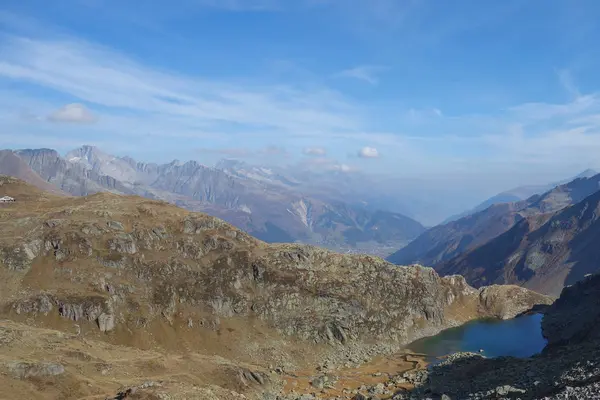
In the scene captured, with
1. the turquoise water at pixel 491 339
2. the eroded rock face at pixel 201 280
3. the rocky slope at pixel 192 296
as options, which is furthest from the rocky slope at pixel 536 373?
the eroded rock face at pixel 201 280

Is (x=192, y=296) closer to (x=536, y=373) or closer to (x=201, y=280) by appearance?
(x=201, y=280)

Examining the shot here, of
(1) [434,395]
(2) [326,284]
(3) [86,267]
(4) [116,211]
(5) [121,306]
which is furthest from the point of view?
(4) [116,211]

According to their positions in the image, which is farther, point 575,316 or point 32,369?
point 575,316

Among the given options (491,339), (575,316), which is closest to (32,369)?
(491,339)

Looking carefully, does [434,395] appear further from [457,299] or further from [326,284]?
[457,299]

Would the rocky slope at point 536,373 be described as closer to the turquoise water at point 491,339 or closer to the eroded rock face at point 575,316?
the eroded rock face at point 575,316

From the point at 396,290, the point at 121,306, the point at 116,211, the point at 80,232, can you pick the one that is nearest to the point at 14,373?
the point at 121,306
